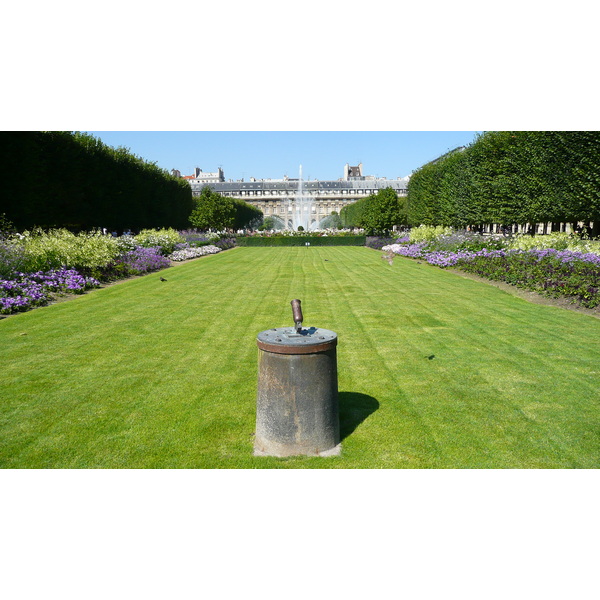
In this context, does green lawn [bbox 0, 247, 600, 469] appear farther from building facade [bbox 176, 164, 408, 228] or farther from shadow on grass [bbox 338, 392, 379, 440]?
building facade [bbox 176, 164, 408, 228]

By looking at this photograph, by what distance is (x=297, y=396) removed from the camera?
454 centimetres

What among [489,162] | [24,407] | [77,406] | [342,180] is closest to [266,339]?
[77,406]

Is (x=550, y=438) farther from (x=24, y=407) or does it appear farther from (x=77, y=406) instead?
(x=24, y=407)

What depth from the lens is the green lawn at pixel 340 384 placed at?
4750 mm

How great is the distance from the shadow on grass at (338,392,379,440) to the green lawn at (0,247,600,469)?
3 centimetres

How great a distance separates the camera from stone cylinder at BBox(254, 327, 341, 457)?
4.48 metres

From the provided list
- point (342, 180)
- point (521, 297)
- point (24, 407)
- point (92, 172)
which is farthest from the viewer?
point (342, 180)

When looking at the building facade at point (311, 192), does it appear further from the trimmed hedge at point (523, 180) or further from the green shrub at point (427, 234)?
the green shrub at point (427, 234)

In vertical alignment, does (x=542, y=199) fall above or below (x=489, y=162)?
below

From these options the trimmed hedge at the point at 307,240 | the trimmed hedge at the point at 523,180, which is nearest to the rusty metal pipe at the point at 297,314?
the trimmed hedge at the point at 523,180

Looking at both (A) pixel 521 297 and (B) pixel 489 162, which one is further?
(B) pixel 489 162

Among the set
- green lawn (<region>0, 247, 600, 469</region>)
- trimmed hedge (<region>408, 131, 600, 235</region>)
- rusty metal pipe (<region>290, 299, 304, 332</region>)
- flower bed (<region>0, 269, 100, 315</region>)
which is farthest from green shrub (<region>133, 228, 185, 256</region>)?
rusty metal pipe (<region>290, 299, 304, 332</region>)

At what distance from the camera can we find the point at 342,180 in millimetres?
153875

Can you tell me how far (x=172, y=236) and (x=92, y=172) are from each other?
589 cm
